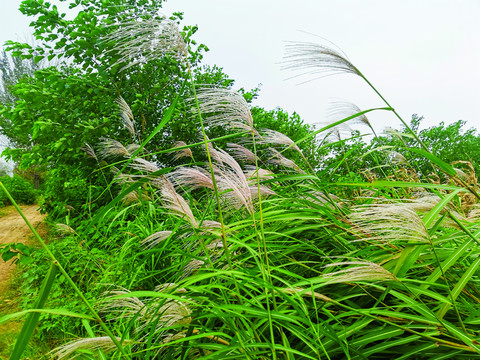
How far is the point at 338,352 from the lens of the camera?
0.92 metres

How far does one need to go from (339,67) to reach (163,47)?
64 cm

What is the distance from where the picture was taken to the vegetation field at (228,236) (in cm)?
81

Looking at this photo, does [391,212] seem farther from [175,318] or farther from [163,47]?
[163,47]

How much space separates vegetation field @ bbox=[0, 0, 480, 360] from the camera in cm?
81

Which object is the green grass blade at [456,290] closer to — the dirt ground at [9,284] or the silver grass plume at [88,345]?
the silver grass plume at [88,345]

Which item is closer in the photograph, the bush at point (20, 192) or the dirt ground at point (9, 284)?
the dirt ground at point (9, 284)

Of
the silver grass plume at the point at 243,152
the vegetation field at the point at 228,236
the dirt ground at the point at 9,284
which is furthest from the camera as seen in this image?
the dirt ground at the point at 9,284

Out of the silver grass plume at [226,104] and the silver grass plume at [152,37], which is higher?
the silver grass plume at [152,37]

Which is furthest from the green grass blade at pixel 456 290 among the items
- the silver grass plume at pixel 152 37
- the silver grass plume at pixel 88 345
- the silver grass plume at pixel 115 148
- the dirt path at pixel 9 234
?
the dirt path at pixel 9 234

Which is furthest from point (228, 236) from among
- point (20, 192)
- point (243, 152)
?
point (20, 192)

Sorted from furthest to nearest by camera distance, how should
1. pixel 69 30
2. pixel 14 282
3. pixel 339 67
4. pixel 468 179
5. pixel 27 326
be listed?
pixel 69 30
pixel 14 282
pixel 468 179
pixel 339 67
pixel 27 326

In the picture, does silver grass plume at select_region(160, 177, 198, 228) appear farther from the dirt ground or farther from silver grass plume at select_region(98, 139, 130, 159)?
silver grass plume at select_region(98, 139, 130, 159)

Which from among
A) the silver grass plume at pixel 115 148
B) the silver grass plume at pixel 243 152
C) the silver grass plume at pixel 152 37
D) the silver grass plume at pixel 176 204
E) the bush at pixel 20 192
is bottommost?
the bush at pixel 20 192

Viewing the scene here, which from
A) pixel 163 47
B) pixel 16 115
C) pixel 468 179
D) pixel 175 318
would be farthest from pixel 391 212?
pixel 16 115
